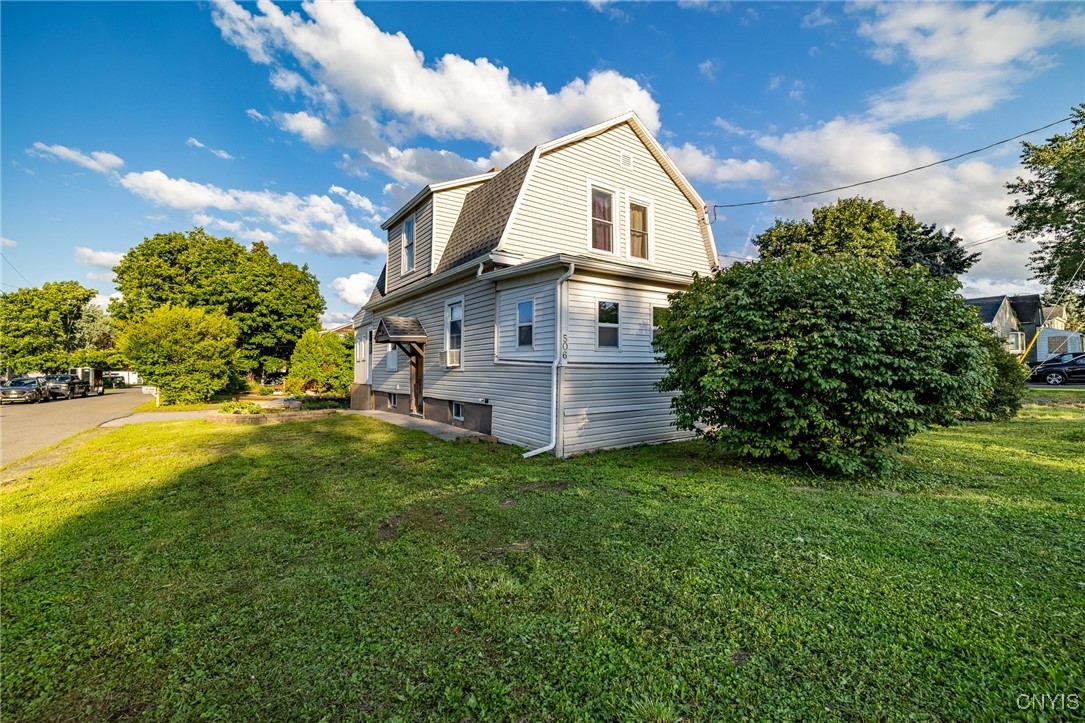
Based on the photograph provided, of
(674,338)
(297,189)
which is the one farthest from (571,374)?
(297,189)

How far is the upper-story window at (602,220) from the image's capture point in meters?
10.2

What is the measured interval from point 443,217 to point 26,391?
2434cm

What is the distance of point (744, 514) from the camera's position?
14.8ft

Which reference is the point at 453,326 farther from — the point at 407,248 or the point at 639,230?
the point at 639,230

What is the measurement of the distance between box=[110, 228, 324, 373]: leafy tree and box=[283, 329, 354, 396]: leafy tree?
30.6 ft

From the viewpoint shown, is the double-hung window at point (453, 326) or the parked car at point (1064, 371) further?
the parked car at point (1064, 371)

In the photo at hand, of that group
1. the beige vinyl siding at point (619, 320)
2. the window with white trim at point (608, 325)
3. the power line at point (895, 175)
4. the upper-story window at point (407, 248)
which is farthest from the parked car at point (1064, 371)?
the upper-story window at point (407, 248)

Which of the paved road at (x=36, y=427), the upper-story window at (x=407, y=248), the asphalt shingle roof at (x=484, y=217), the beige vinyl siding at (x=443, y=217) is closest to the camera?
the paved road at (x=36, y=427)

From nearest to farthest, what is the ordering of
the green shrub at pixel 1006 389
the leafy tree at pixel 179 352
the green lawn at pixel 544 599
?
1. the green lawn at pixel 544 599
2. the green shrub at pixel 1006 389
3. the leafy tree at pixel 179 352

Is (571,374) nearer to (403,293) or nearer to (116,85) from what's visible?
(403,293)

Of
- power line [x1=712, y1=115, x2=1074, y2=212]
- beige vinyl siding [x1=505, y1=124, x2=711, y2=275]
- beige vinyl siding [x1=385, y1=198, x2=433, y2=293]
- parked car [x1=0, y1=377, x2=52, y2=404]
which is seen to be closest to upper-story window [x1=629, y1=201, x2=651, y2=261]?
beige vinyl siding [x1=505, y1=124, x2=711, y2=275]

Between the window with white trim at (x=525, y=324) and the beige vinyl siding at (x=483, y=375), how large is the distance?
51 cm

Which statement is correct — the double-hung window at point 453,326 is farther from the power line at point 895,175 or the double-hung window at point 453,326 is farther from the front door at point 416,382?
the power line at point 895,175

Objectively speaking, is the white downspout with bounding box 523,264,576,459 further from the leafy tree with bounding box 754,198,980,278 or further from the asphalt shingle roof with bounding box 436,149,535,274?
the leafy tree with bounding box 754,198,980,278
